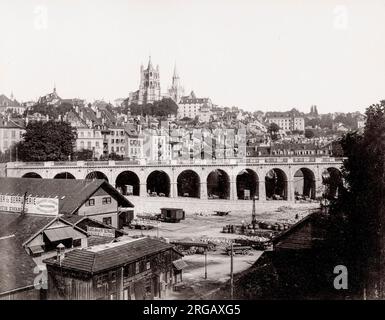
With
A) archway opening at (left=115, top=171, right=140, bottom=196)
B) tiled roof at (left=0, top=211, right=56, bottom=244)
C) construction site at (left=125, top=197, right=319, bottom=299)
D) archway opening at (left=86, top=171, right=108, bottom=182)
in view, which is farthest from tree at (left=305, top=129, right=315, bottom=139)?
tiled roof at (left=0, top=211, right=56, bottom=244)

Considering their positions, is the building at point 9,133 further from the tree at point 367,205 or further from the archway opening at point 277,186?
the tree at point 367,205

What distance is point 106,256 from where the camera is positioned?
25.3 meters

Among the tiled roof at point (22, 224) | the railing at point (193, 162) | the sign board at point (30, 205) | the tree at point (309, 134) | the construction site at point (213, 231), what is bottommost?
the construction site at point (213, 231)

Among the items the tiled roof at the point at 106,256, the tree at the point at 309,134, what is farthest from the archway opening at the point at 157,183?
the tree at the point at 309,134

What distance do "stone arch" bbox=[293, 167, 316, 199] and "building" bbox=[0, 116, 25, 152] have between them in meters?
62.6

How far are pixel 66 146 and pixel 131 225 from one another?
3984 cm

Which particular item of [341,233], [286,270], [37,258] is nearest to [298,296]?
[286,270]

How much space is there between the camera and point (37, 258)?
29.3 meters

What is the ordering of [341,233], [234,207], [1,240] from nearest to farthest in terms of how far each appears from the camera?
[341,233]
[1,240]
[234,207]

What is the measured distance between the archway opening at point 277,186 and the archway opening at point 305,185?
13.4 ft

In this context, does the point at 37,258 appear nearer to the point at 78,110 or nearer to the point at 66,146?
the point at 66,146

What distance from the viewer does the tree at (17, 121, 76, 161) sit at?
295ft

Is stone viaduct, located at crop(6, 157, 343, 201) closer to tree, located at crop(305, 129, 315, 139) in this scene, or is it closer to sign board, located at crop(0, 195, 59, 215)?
sign board, located at crop(0, 195, 59, 215)

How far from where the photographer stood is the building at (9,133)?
9831cm
